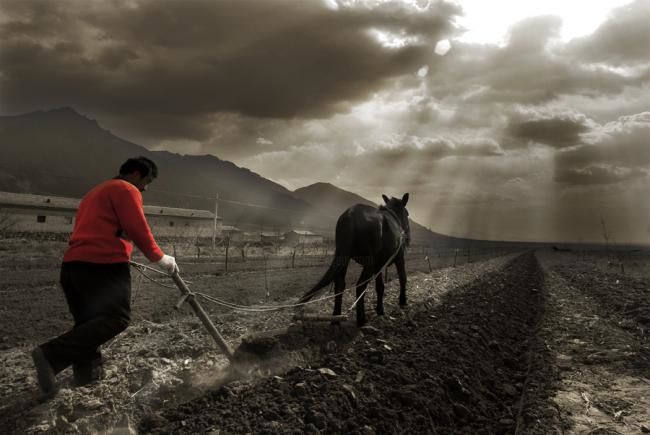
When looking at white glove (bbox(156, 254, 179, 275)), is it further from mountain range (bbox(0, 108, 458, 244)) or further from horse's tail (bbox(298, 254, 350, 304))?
mountain range (bbox(0, 108, 458, 244))

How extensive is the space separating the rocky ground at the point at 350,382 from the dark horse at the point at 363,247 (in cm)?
64

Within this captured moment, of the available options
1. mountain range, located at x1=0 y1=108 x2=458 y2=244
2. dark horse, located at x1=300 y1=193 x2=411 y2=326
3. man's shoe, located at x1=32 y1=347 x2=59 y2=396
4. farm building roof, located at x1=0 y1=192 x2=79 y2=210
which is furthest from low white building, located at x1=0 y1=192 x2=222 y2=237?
mountain range, located at x1=0 y1=108 x2=458 y2=244

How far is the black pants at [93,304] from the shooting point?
3262 millimetres

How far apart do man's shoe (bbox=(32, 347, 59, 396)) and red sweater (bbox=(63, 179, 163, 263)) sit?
83 cm

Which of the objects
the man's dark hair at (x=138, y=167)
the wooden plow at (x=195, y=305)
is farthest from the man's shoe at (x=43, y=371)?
the man's dark hair at (x=138, y=167)

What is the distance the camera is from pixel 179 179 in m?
184

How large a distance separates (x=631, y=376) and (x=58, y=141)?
22311 centimetres

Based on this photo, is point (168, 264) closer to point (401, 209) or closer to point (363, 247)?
point (363, 247)

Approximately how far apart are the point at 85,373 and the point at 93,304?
673 mm

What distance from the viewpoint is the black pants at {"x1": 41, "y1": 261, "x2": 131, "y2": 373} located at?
3.26 metres

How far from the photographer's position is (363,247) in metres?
7.09

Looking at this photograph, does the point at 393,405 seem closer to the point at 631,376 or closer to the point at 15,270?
the point at 631,376

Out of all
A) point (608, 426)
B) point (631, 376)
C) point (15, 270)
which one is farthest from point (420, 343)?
point (15, 270)

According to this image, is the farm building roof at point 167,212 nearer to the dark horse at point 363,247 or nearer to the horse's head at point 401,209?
the horse's head at point 401,209
